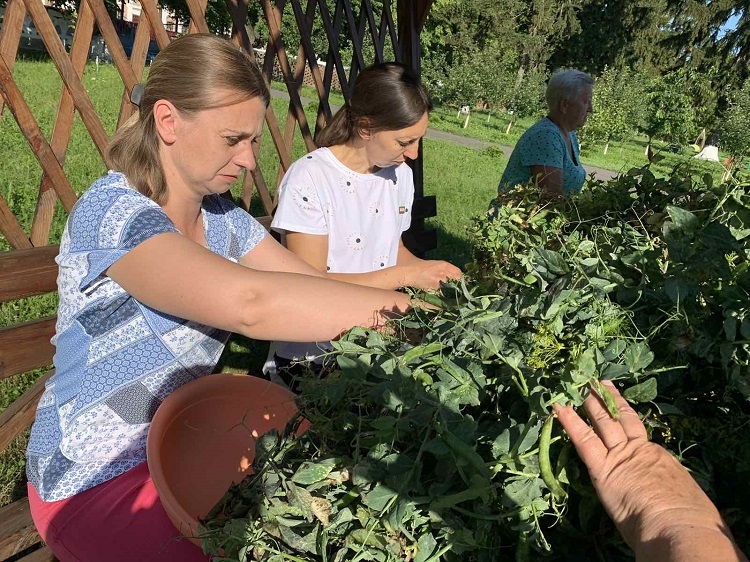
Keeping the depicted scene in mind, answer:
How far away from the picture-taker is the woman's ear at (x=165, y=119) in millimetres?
1472

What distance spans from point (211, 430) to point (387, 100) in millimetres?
1335

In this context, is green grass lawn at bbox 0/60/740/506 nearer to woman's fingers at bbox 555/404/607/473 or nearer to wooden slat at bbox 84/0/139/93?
woman's fingers at bbox 555/404/607/473

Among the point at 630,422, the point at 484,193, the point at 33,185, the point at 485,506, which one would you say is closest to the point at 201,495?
the point at 485,506

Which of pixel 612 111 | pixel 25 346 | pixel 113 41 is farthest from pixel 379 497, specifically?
pixel 612 111

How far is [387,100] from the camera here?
219 cm

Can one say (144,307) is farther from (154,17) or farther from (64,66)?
(154,17)

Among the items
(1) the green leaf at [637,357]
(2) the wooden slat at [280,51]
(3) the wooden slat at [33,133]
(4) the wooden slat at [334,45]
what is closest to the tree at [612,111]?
(4) the wooden slat at [334,45]

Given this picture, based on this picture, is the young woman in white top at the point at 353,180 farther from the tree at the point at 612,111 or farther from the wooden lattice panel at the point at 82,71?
the tree at the point at 612,111

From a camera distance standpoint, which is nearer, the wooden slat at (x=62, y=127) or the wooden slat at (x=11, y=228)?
the wooden slat at (x=11, y=228)

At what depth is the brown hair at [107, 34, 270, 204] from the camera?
57.4 inches

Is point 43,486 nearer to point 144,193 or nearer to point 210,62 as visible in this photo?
point 144,193

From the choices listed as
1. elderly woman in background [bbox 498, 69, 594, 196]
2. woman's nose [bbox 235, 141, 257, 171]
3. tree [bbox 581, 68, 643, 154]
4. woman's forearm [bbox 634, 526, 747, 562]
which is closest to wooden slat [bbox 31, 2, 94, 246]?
woman's nose [bbox 235, 141, 257, 171]

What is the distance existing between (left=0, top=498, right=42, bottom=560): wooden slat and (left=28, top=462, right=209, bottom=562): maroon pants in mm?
482

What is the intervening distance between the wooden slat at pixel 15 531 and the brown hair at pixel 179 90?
1118 mm
